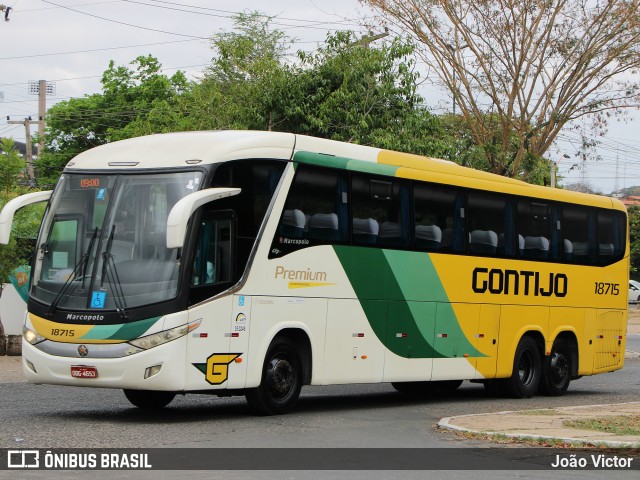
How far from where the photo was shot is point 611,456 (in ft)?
39.1

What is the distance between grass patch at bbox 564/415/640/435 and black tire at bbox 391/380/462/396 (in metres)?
5.47

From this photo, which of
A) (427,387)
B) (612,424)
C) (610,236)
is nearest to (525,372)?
(427,387)

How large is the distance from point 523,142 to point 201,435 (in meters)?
21.0

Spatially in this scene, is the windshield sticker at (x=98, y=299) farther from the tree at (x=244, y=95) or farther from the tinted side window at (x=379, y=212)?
the tree at (x=244, y=95)

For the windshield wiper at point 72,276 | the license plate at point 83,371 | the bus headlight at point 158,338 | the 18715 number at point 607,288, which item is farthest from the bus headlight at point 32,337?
the 18715 number at point 607,288

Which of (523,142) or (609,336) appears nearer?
(609,336)

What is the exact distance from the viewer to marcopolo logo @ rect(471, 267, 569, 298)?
763 inches

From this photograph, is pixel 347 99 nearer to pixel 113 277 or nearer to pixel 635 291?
pixel 113 277

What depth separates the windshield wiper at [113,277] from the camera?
13.8m

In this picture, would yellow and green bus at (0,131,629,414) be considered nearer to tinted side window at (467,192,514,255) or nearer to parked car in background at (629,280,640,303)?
tinted side window at (467,192,514,255)

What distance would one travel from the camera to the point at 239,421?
1459 centimetres

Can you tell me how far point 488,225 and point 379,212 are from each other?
3.15 m

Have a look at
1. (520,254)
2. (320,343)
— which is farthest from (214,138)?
(520,254)
